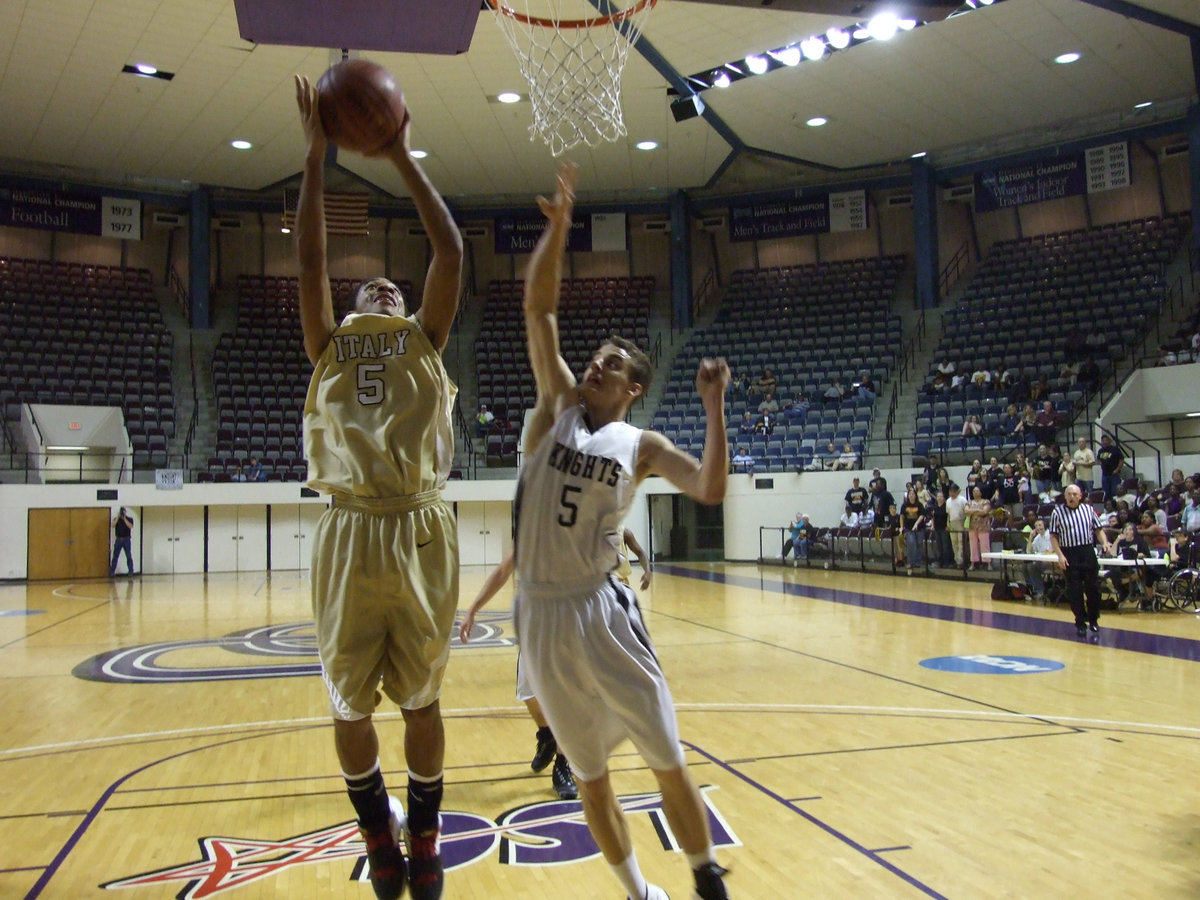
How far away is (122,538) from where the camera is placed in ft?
64.9

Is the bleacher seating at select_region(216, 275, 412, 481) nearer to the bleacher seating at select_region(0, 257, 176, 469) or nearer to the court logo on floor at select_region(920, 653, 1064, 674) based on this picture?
the bleacher seating at select_region(0, 257, 176, 469)

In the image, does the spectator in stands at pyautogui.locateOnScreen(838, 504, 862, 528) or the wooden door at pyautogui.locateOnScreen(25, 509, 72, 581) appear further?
the wooden door at pyautogui.locateOnScreen(25, 509, 72, 581)

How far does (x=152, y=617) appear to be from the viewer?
12.6m

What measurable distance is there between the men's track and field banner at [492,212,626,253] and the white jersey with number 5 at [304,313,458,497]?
Result: 2290cm

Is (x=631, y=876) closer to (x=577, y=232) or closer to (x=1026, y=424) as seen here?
(x=1026, y=424)

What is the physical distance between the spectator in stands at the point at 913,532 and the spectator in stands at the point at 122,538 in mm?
15153

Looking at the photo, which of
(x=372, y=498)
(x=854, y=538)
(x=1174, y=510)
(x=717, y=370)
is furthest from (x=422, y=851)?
(x=854, y=538)

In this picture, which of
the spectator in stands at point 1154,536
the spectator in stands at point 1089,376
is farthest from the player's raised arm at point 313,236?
the spectator in stands at point 1089,376

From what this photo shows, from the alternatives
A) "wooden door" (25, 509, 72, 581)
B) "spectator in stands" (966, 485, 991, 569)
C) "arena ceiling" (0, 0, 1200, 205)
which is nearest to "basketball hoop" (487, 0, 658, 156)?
"arena ceiling" (0, 0, 1200, 205)

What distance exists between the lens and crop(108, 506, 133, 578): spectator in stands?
19.7 meters

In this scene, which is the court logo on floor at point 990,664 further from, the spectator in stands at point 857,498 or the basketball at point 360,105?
the spectator in stands at point 857,498

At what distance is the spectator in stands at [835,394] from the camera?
21.6 metres

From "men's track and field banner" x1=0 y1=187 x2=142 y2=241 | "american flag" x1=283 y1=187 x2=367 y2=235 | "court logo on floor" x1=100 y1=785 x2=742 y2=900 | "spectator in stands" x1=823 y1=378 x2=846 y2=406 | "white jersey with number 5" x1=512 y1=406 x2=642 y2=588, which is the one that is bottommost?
"court logo on floor" x1=100 y1=785 x2=742 y2=900

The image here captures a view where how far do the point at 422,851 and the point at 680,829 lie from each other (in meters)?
0.82
